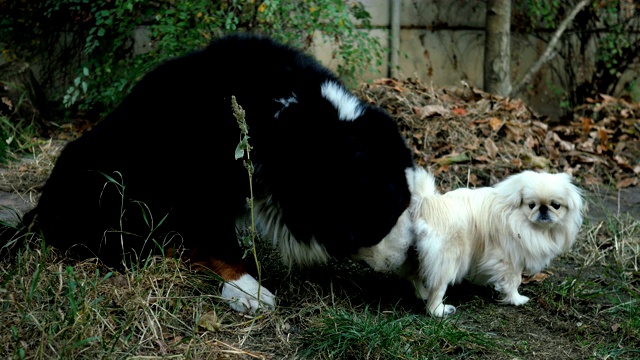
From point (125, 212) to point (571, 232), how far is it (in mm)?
2200

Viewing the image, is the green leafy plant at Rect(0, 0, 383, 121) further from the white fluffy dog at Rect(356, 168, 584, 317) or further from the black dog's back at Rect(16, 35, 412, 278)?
the white fluffy dog at Rect(356, 168, 584, 317)

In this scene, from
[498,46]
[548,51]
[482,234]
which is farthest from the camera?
Answer: [548,51]

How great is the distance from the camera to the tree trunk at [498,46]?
6766 millimetres

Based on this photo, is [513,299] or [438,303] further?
[513,299]

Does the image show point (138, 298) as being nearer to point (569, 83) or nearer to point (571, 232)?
point (571, 232)

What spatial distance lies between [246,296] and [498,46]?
449 cm

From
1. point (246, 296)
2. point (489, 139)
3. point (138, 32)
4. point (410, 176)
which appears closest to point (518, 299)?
point (410, 176)

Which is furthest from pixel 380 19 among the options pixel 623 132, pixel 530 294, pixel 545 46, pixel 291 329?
pixel 291 329

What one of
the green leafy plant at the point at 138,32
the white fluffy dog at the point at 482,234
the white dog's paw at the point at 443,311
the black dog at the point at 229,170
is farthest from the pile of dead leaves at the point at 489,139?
the black dog at the point at 229,170

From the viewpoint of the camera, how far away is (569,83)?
26.7ft

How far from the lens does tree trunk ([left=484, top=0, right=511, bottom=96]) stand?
22.2ft

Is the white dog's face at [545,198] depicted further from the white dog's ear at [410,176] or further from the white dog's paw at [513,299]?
the white dog's ear at [410,176]

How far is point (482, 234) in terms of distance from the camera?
3.50m

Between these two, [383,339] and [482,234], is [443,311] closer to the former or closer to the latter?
[482,234]
